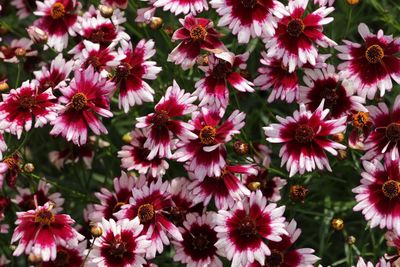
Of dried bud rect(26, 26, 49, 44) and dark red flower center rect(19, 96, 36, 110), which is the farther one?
dried bud rect(26, 26, 49, 44)

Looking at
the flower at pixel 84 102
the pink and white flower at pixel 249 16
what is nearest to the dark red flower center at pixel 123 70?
the flower at pixel 84 102

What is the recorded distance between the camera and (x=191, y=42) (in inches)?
142

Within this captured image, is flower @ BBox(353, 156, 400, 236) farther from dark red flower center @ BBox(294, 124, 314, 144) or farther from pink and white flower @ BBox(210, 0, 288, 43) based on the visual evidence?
pink and white flower @ BBox(210, 0, 288, 43)

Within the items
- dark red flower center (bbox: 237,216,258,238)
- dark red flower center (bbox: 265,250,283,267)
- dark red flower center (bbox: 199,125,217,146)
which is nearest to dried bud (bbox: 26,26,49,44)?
dark red flower center (bbox: 199,125,217,146)

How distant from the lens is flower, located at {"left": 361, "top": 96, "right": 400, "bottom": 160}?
Result: 3.44 metres

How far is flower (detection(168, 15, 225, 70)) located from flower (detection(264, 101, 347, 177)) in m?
0.58

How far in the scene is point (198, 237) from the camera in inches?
141

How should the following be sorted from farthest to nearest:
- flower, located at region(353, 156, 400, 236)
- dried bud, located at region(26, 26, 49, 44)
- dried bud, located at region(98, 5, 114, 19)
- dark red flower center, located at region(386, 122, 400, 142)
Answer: dried bud, located at region(26, 26, 49, 44), dried bud, located at region(98, 5, 114, 19), dark red flower center, located at region(386, 122, 400, 142), flower, located at region(353, 156, 400, 236)

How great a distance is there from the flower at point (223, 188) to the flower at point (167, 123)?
0.25 metres

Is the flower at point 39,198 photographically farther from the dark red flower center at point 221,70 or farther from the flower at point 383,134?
the flower at point 383,134

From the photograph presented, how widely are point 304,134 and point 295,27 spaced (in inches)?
24.0

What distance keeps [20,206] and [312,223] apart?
198 cm

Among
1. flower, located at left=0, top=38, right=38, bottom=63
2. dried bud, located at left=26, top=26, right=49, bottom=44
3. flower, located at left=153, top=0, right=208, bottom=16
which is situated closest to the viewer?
flower, located at left=153, top=0, right=208, bottom=16

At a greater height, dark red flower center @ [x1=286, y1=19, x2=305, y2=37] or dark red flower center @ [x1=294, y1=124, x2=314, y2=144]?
dark red flower center @ [x1=286, y1=19, x2=305, y2=37]
